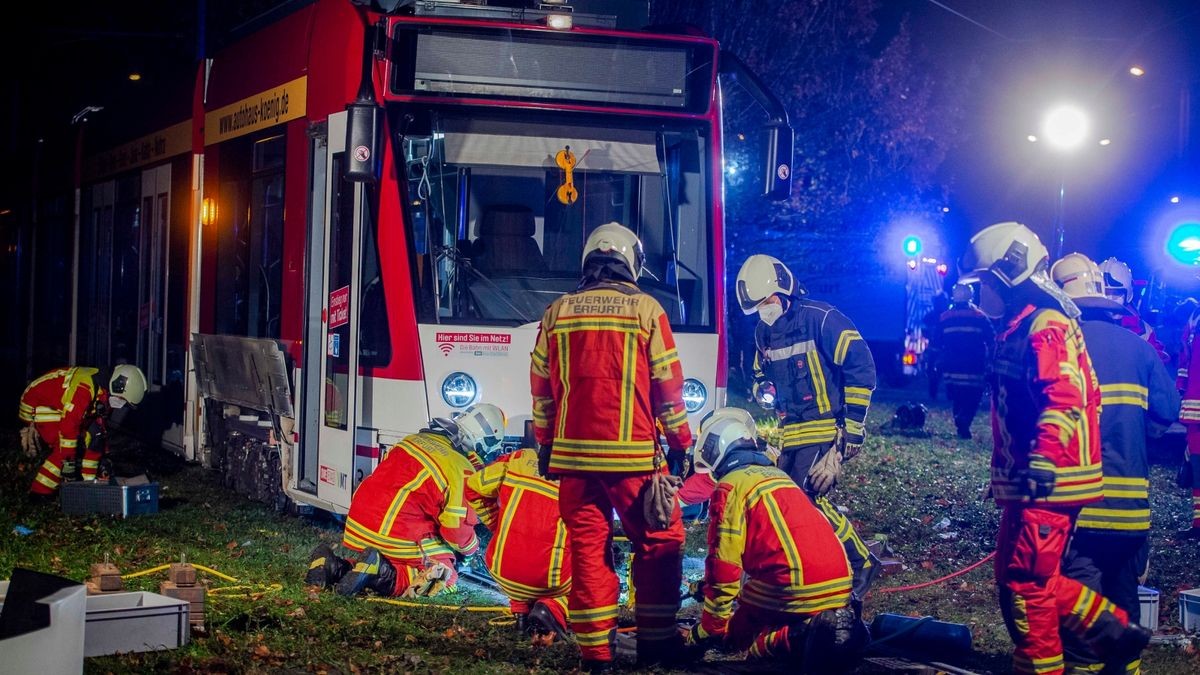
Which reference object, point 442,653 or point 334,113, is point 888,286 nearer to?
point 334,113

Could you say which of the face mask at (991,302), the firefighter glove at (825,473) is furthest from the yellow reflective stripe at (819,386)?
the face mask at (991,302)

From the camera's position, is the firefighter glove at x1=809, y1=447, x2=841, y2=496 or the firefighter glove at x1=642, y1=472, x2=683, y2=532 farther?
the firefighter glove at x1=809, y1=447, x2=841, y2=496

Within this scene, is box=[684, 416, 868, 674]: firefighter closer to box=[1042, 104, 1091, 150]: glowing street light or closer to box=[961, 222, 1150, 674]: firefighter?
box=[961, 222, 1150, 674]: firefighter

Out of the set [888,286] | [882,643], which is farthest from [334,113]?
[888,286]

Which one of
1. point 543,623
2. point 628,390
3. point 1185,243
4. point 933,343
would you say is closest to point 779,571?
point 628,390

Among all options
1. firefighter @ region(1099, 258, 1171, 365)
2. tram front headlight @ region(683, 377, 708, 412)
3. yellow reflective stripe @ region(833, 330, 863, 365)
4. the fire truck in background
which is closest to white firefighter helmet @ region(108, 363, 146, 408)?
the fire truck in background

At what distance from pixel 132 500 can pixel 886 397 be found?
59.0 feet

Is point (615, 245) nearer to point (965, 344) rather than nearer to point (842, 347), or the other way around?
point (842, 347)

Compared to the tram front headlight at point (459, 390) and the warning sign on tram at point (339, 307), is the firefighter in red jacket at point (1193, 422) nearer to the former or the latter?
the tram front headlight at point (459, 390)

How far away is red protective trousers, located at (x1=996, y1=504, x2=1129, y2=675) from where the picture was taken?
5.67m

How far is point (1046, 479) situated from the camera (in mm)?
5695

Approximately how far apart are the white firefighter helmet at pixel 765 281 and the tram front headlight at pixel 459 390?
5.88 feet

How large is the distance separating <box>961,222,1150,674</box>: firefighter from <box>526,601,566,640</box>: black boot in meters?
2.26

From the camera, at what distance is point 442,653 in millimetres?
6516
